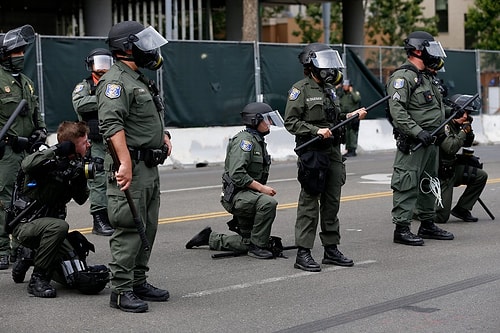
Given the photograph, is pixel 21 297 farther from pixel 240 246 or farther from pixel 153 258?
pixel 240 246

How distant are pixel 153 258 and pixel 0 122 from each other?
72.2 inches

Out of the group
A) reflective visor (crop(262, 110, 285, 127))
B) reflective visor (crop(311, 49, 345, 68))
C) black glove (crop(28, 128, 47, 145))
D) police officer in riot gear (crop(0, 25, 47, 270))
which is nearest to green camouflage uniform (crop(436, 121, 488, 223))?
reflective visor (crop(262, 110, 285, 127))

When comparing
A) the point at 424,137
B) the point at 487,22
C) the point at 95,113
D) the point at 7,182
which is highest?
the point at 487,22

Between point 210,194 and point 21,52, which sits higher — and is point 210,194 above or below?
below

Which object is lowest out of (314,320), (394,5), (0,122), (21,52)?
(314,320)

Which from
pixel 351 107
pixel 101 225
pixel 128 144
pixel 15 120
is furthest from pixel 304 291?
pixel 351 107

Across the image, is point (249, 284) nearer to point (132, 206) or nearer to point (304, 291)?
point (304, 291)

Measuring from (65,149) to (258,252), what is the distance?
7.80 ft

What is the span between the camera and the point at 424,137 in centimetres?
902

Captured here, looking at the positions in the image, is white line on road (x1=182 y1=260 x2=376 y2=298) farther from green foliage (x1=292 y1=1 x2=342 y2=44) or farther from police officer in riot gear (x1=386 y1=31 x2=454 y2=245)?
green foliage (x1=292 y1=1 x2=342 y2=44)

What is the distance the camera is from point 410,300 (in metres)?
6.96

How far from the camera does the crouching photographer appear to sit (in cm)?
716

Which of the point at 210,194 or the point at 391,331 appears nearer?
the point at 391,331

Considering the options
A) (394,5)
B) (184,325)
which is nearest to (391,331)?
(184,325)
